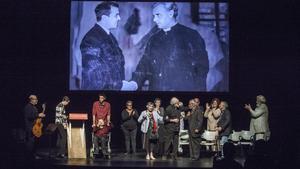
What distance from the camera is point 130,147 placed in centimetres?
1398

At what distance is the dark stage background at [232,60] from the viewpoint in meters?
14.1

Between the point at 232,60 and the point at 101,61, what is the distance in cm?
322

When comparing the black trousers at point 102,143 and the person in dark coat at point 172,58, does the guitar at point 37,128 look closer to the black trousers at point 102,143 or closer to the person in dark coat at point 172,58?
the black trousers at point 102,143

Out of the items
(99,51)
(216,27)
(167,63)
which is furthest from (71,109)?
(216,27)

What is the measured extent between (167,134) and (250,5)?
4.38 m

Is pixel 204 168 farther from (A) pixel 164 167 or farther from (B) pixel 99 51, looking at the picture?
(B) pixel 99 51

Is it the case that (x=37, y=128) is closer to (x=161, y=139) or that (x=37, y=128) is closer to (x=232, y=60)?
(x=161, y=139)

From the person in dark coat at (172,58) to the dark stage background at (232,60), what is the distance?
520mm

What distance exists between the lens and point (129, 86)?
13.8 meters

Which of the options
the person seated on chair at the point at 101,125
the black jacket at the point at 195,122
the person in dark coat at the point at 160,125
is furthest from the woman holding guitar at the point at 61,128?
the black jacket at the point at 195,122

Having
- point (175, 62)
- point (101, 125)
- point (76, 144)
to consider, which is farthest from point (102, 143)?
point (175, 62)

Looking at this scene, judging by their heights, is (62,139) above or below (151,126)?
below

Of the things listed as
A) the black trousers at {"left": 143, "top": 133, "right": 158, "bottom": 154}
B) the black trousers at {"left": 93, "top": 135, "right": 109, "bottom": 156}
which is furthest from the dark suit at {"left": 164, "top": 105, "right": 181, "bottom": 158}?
the black trousers at {"left": 93, "top": 135, "right": 109, "bottom": 156}

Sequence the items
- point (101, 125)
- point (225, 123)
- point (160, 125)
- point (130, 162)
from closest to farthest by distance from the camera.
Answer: point (130, 162) < point (101, 125) < point (160, 125) < point (225, 123)
